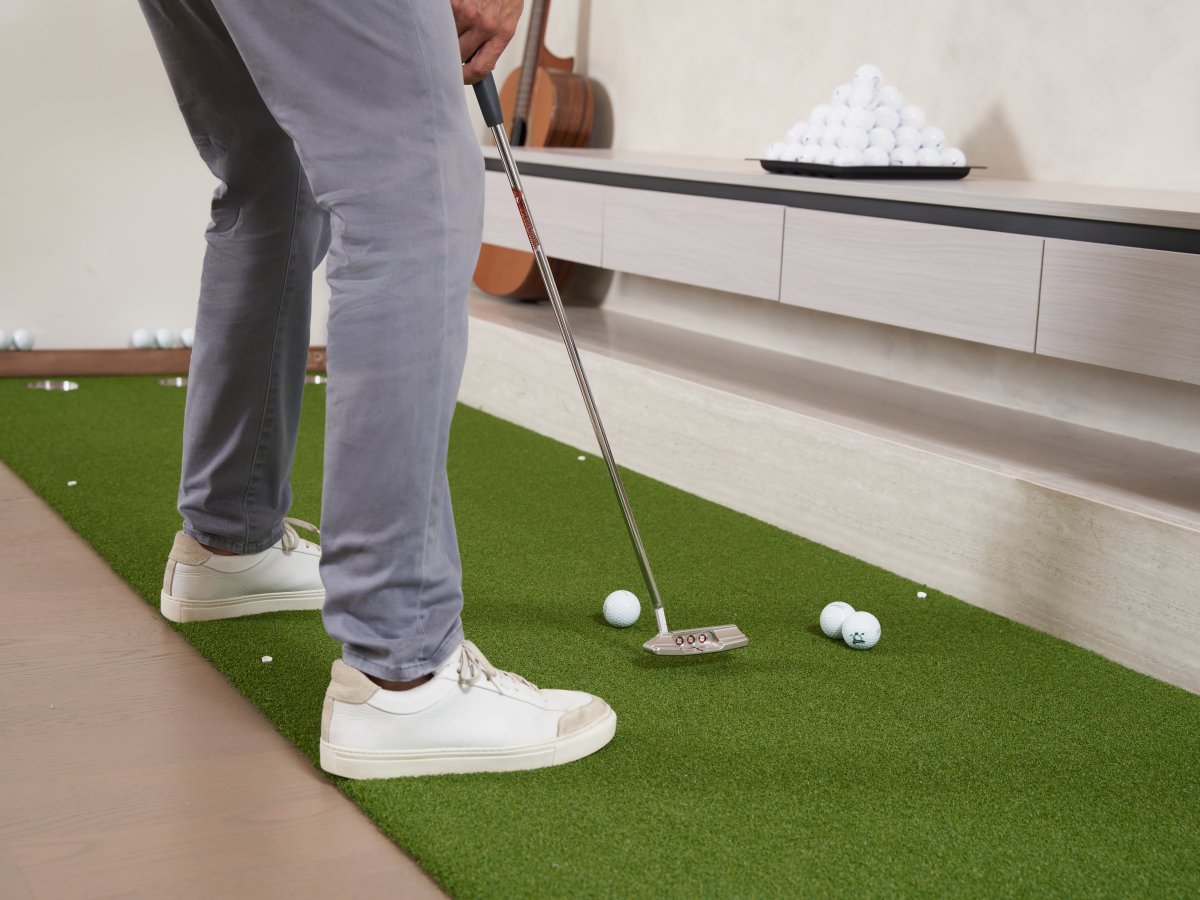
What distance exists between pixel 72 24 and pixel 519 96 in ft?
4.18

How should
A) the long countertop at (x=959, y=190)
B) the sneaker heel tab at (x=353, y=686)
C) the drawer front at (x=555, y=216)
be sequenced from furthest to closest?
the drawer front at (x=555, y=216) → the long countertop at (x=959, y=190) → the sneaker heel tab at (x=353, y=686)

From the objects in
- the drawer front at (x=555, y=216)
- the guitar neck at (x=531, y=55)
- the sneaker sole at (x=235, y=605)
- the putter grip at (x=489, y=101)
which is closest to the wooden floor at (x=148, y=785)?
the sneaker sole at (x=235, y=605)

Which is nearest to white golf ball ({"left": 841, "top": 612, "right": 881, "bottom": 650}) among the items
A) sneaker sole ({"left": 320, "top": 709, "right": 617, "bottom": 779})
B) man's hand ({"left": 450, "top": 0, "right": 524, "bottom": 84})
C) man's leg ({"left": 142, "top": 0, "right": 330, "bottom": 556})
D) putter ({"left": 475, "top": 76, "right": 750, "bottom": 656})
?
putter ({"left": 475, "top": 76, "right": 750, "bottom": 656})

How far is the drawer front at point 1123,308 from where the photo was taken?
184 cm

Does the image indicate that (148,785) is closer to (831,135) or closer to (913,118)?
(831,135)

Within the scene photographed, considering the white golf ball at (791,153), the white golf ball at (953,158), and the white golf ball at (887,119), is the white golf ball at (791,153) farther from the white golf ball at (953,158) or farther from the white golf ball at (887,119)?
the white golf ball at (953,158)

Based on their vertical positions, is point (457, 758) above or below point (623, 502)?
below

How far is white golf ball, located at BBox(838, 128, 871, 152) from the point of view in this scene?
8.23ft

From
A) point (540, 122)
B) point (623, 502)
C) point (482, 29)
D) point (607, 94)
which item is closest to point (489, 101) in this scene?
point (482, 29)

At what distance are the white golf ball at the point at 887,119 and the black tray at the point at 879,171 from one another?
12 cm

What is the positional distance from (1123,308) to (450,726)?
121cm

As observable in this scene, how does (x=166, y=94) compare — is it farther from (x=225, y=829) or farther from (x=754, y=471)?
(x=225, y=829)

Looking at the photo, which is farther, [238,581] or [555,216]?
[555,216]

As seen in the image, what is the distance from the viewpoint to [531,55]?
3.83m
